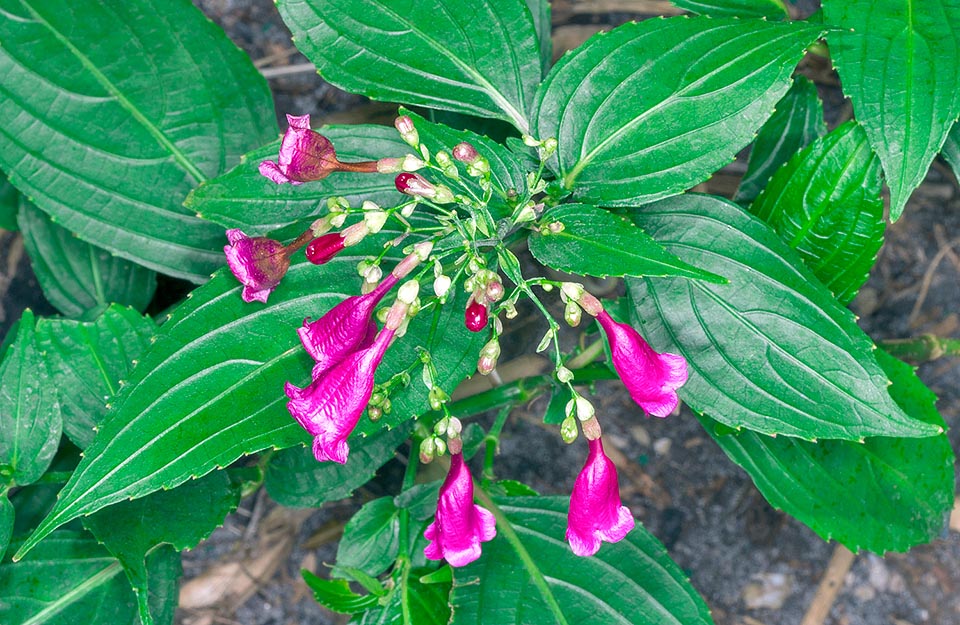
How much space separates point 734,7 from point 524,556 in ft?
3.87

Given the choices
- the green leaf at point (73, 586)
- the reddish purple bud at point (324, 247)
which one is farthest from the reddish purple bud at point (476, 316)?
the green leaf at point (73, 586)

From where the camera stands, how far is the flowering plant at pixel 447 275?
1289 mm

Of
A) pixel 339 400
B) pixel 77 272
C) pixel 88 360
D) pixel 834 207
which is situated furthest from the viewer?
pixel 77 272

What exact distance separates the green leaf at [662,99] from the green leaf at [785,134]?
37cm

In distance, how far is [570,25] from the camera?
7.20 ft

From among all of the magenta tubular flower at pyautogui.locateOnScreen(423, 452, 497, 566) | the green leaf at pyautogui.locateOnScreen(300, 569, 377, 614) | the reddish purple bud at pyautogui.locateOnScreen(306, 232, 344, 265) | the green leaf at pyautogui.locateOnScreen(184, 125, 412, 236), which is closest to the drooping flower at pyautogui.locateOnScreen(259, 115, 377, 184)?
the reddish purple bud at pyautogui.locateOnScreen(306, 232, 344, 265)

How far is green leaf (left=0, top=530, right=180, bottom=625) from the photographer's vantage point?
1.70m

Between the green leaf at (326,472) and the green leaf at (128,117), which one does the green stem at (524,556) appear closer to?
the green leaf at (326,472)

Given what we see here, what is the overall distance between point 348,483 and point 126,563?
47 cm

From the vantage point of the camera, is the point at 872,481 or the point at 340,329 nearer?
the point at 340,329

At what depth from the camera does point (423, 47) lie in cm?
158

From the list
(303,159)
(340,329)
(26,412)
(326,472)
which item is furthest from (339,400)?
(26,412)

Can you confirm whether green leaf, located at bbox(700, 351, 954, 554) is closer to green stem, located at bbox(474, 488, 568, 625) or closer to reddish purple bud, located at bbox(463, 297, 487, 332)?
green stem, located at bbox(474, 488, 568, 625)

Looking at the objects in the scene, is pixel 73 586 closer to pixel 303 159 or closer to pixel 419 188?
pixel 303 159
